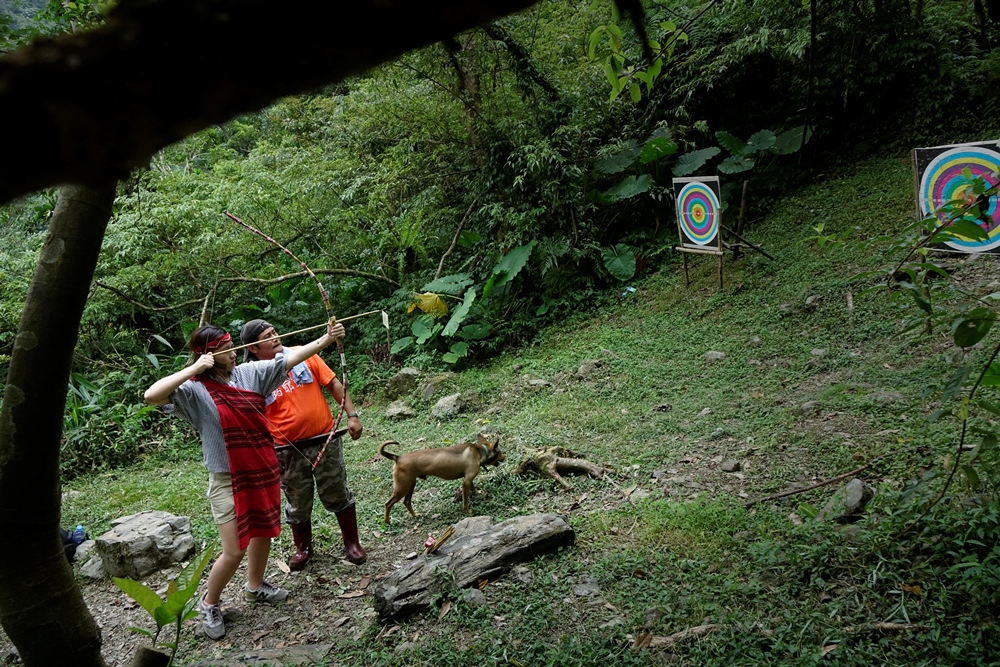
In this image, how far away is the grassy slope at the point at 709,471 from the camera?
2.62m

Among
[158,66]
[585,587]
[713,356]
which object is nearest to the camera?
[158,66]

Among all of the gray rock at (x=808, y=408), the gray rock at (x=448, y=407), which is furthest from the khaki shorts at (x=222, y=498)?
the gray rock at (x=808, y=408)

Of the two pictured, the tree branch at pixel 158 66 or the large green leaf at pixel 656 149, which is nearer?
the tree branch at pixel 158 66

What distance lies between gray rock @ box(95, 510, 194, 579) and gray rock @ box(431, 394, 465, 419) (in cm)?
274

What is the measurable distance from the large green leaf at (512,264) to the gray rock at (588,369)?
203cm

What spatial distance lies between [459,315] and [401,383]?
112cm

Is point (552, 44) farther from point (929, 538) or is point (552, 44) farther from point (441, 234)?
point (929, 538)

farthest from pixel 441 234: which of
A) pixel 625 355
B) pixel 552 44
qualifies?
pixel 625 355

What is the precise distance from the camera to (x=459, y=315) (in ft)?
27.6

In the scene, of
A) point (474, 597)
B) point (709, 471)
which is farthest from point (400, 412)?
point (474, 597)

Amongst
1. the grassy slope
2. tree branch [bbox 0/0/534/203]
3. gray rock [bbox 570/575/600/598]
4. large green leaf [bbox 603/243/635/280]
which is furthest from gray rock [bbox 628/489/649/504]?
large green leaf [bbox 603/243/635/280]

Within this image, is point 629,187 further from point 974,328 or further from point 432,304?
point 974,328

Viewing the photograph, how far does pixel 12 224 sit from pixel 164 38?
12379 mm

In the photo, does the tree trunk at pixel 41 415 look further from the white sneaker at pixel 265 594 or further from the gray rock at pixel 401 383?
the gray rock at pixel 401 383
